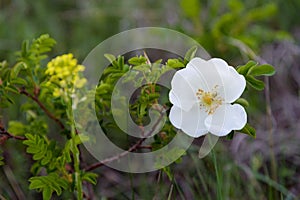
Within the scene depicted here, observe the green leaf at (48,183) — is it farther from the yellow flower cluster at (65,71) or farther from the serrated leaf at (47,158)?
the yellow flower cluster at (65,71)

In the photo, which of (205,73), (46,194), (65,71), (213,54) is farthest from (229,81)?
(213,54)

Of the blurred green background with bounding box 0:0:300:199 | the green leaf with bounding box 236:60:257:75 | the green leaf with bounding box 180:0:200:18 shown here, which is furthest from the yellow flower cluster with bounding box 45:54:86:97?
the green leaf with bounding box 180:0:200:18

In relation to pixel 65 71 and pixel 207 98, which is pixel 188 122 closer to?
pixel 207 98

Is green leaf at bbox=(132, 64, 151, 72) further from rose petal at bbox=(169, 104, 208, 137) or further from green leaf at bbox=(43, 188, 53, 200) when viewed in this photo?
green leaf at bbox=(43, 188, 53, 200)

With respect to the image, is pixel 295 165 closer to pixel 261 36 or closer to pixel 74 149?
pixel 261 36

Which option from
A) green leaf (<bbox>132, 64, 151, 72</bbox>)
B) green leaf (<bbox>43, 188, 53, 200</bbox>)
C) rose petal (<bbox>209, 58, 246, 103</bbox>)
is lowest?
green leaf (<bbox>43, 188, 53, 200</bbox>)

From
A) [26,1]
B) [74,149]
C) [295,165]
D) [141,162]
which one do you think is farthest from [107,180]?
[26,1]

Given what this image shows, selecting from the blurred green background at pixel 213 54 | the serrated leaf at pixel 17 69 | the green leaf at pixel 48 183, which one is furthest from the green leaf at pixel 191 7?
the green leaf at pixel 48 183

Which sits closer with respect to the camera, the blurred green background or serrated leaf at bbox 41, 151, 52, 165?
serrated leaf at bbox 41, 151, 52, 165
